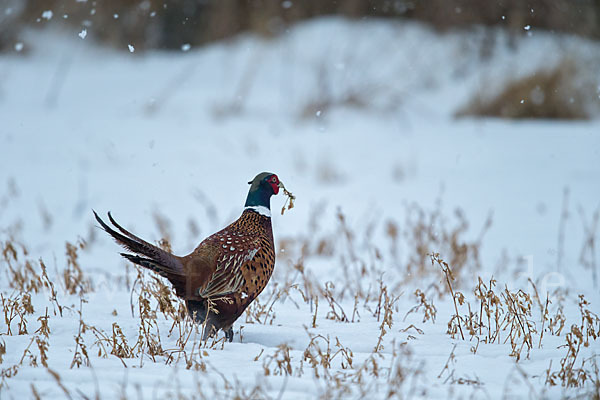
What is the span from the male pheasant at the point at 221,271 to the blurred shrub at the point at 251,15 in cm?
758

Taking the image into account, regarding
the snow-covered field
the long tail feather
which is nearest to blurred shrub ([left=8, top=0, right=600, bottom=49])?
the snow-covered field

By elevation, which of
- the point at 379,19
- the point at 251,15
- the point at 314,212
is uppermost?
the point at 379,19

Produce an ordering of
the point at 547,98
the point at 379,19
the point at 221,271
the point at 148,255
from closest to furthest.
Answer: the point at 148,255 < the point at 221,271 < the point at 547,98 < the point at 379,19

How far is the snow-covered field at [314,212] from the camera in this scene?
259 cm

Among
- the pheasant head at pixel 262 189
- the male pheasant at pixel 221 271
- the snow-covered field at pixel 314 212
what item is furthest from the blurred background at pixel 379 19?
the male pheasant at pixel 221 271

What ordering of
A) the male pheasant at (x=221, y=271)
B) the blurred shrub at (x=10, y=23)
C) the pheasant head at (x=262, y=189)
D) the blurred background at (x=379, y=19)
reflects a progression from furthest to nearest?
the blurred shrub at (x=10, y=23), the blurred background at (x=379, y=19), the pheasant head at (x=262, y=189), the male pheasant at (x=221, y=271)

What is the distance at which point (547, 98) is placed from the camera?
9844 millimetres

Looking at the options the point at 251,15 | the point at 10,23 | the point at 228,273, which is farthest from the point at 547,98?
the point at 10,23

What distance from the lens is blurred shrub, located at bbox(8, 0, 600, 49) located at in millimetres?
10055

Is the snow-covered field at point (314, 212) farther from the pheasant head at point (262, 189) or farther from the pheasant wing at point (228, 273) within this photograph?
the pheasant head at point (262, 189)

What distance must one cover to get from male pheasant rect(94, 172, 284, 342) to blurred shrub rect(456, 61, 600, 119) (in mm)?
7343

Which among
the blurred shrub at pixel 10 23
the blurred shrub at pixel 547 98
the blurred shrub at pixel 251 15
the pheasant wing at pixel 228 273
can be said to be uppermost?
the blurred shrub at pixel 251 15

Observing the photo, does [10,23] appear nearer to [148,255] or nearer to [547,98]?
[547,98]

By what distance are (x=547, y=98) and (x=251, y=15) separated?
539cm
